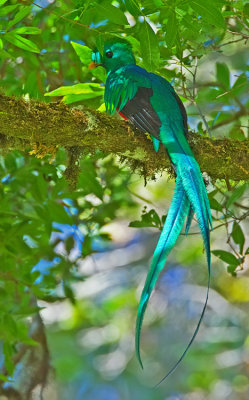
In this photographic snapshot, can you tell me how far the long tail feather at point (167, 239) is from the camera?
4.08 ft

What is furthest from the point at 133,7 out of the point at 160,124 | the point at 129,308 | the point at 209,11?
the point at 129,308

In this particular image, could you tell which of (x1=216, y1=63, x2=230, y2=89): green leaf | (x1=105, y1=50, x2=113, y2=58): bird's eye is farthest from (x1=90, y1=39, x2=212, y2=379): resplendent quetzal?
(x1=216, y1=63, x2=230, y2=89): green leaf

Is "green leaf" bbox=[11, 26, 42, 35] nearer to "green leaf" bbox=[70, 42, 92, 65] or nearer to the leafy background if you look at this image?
"green leaf" bbox=[70, 42, 92, 65]

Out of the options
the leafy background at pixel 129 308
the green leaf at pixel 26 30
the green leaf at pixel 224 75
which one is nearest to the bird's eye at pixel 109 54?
the green leaf at pixel 26 30

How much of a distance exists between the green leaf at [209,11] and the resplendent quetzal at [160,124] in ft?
0.96

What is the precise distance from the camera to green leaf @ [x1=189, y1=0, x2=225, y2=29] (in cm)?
141

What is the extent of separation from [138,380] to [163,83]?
3.58 metres

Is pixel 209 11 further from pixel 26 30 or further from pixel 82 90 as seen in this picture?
pixel 26 30

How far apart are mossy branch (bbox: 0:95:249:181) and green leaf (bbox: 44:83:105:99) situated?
13 cm

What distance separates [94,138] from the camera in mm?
1530

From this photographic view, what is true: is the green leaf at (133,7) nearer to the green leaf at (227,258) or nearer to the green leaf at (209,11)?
the green leaf at (209,11)

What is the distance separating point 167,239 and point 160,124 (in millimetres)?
384

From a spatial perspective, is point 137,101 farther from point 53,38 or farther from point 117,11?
point 53,38

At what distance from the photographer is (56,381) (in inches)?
165
